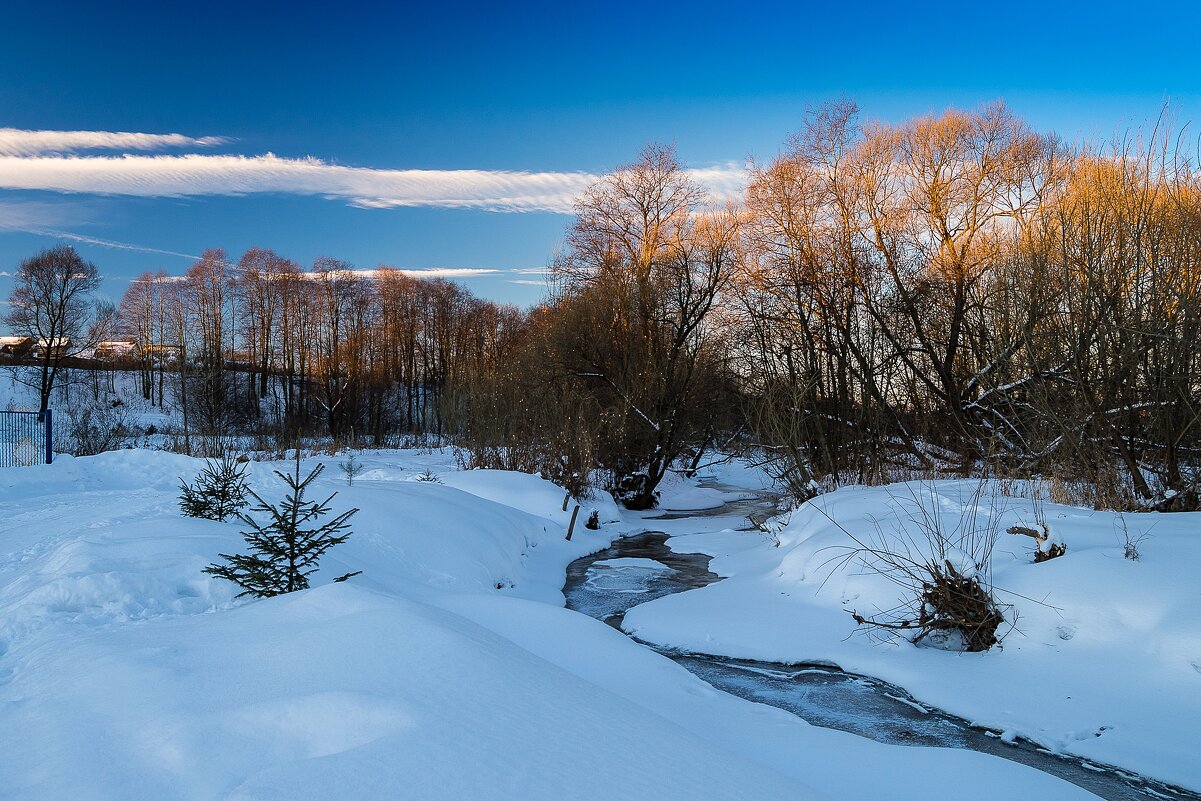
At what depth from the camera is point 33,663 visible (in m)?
3.91

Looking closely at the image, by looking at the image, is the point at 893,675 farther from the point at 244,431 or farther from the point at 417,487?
the point at 244,431

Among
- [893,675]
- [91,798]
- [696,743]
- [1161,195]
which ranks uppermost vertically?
[1161,195]

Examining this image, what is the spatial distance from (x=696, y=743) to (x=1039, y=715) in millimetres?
3708

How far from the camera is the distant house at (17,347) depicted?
45066mm

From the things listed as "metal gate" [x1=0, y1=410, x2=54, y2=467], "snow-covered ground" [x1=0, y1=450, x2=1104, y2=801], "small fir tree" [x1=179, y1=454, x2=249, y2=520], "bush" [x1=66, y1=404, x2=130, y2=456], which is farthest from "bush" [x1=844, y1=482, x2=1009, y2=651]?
"bush" [x1=66, y1=404, x2=130, y2=456]

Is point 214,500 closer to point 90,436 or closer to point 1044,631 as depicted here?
point 1044,631

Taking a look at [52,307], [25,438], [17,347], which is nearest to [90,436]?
[25,438]

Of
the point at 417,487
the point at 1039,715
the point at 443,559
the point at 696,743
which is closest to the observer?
the point at 696,743

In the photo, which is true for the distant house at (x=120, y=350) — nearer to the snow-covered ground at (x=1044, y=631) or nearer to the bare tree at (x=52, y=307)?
the bare tree at (x=52, y=307)

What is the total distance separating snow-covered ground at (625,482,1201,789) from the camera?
5.13 metres

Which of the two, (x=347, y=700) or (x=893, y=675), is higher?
(x=347, y=700)

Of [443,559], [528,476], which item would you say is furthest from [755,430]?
[443,559]

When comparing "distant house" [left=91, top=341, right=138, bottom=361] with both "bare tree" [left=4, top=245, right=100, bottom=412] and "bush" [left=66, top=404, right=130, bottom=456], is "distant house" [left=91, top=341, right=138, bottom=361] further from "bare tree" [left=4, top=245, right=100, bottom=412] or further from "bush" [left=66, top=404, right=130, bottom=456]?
"bush" [left=66, top=404, right=130, bottom=456]

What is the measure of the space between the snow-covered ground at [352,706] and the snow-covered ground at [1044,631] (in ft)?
0.89
